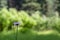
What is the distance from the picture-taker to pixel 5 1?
27.5 ft

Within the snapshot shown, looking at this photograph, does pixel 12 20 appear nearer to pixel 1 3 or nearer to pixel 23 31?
pixel 23 31

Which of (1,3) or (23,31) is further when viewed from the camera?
(1,3)

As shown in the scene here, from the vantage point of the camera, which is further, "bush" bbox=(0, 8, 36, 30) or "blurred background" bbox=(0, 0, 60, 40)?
"bush" bbox=(0, 8, 36, 30)

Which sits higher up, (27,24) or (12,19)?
(12,19)

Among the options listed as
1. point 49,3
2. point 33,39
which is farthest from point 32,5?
point 33,39

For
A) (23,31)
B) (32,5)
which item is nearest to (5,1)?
(32,5)

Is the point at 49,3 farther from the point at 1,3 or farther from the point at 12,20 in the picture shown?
the point at 12,20

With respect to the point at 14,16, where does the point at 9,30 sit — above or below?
below

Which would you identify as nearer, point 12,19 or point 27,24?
point 12,19

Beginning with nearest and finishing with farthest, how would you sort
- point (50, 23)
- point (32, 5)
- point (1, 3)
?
1. point (50, 23)
2. point (1, 3)
3. point (32, 5)

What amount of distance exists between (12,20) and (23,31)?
0.77 metres

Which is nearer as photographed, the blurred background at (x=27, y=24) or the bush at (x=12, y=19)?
the blurred background at (x=27, y=24)

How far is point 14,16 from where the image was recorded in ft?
21.5

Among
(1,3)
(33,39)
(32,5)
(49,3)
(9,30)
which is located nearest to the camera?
(33,39)
